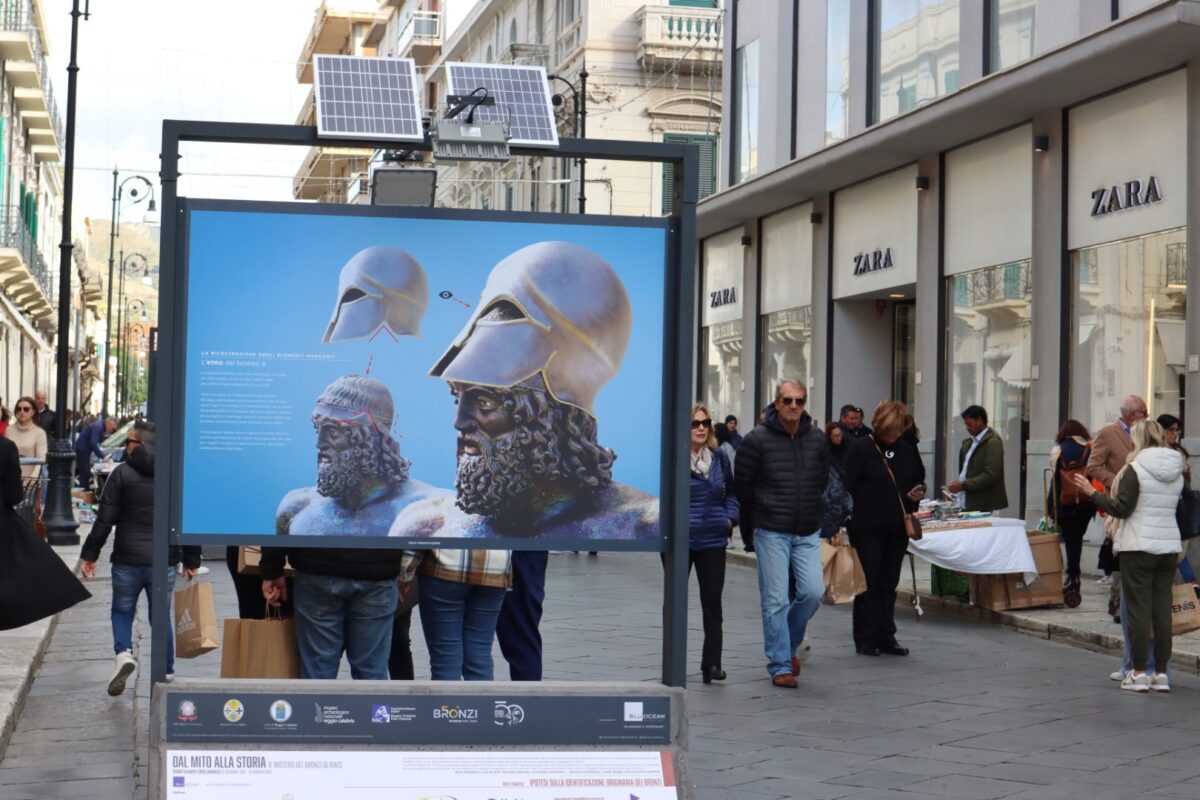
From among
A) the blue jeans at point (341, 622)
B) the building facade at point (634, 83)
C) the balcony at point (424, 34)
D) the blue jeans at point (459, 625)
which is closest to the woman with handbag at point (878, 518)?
the blue jeans at point (459, 625)

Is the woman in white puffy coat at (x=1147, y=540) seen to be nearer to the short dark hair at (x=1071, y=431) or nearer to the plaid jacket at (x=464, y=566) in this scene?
the plaid jacket at (x=464, y=566)

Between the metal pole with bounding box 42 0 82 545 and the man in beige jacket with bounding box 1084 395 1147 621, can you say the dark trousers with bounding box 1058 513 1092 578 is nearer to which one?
the man in beige jacket with bounding box 1084 395 1147 621

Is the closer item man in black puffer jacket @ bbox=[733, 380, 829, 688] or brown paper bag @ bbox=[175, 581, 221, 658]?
brown paper bag @ bbox=[175, 581, 221, 658]

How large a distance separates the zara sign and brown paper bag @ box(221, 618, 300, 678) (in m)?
13.1

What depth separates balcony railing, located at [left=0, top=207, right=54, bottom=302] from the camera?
36438mm

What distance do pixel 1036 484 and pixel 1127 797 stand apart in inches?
474

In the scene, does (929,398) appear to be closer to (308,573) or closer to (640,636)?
(640,636)

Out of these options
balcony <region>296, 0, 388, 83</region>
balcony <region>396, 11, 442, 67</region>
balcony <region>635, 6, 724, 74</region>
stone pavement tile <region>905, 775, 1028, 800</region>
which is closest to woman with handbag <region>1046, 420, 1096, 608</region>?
stone pavement tile <region>905, 775, 1028, 800</region>

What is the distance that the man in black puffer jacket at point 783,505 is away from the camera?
10148 millimetres

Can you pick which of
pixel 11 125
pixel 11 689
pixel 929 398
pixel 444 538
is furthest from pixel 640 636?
pixel 11 125

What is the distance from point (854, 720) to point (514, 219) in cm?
468

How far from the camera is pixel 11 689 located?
8992mm

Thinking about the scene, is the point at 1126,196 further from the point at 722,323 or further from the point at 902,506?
the point at 722,323

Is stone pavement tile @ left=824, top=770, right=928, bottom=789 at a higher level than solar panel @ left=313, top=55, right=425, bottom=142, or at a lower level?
lower
